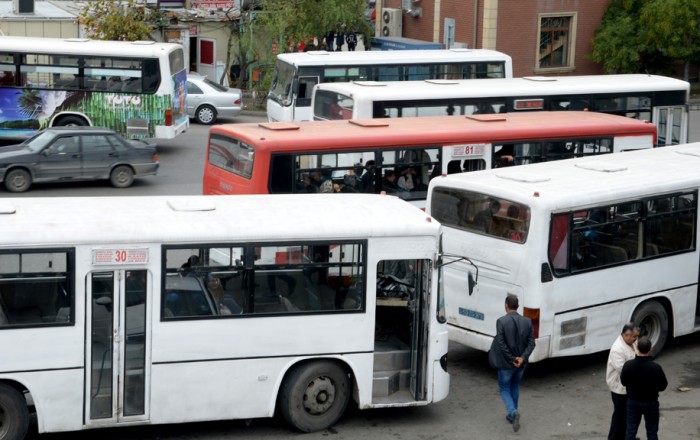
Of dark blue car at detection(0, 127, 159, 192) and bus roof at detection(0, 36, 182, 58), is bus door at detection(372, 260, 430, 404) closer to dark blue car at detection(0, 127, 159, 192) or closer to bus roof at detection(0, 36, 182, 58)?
dark blue car at detection(0, 127, 159, 192)

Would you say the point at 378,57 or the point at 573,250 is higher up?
the point at 378,57

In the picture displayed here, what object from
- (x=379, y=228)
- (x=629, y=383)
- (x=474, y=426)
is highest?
(x=379, y=228)

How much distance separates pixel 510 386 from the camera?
11820 millimetres

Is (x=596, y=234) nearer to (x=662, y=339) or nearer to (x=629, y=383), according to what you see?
(x=662, y=339)

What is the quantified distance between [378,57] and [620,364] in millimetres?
17145

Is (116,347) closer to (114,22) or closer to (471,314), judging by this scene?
(471,314)

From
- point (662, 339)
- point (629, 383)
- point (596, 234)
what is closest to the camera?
point (629, 383)

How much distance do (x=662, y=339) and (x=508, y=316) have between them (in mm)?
3660

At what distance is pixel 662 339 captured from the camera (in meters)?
14.3

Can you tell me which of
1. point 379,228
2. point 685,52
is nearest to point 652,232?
point 379,228

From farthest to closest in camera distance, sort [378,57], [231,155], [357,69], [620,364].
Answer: [378,57], [357,69], [231,155], [620,364]

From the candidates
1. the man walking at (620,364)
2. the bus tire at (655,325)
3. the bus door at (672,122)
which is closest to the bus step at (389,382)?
the man walking at (620,364)

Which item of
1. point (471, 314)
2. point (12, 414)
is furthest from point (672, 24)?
point (12, 414)

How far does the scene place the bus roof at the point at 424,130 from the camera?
55.3 feet
